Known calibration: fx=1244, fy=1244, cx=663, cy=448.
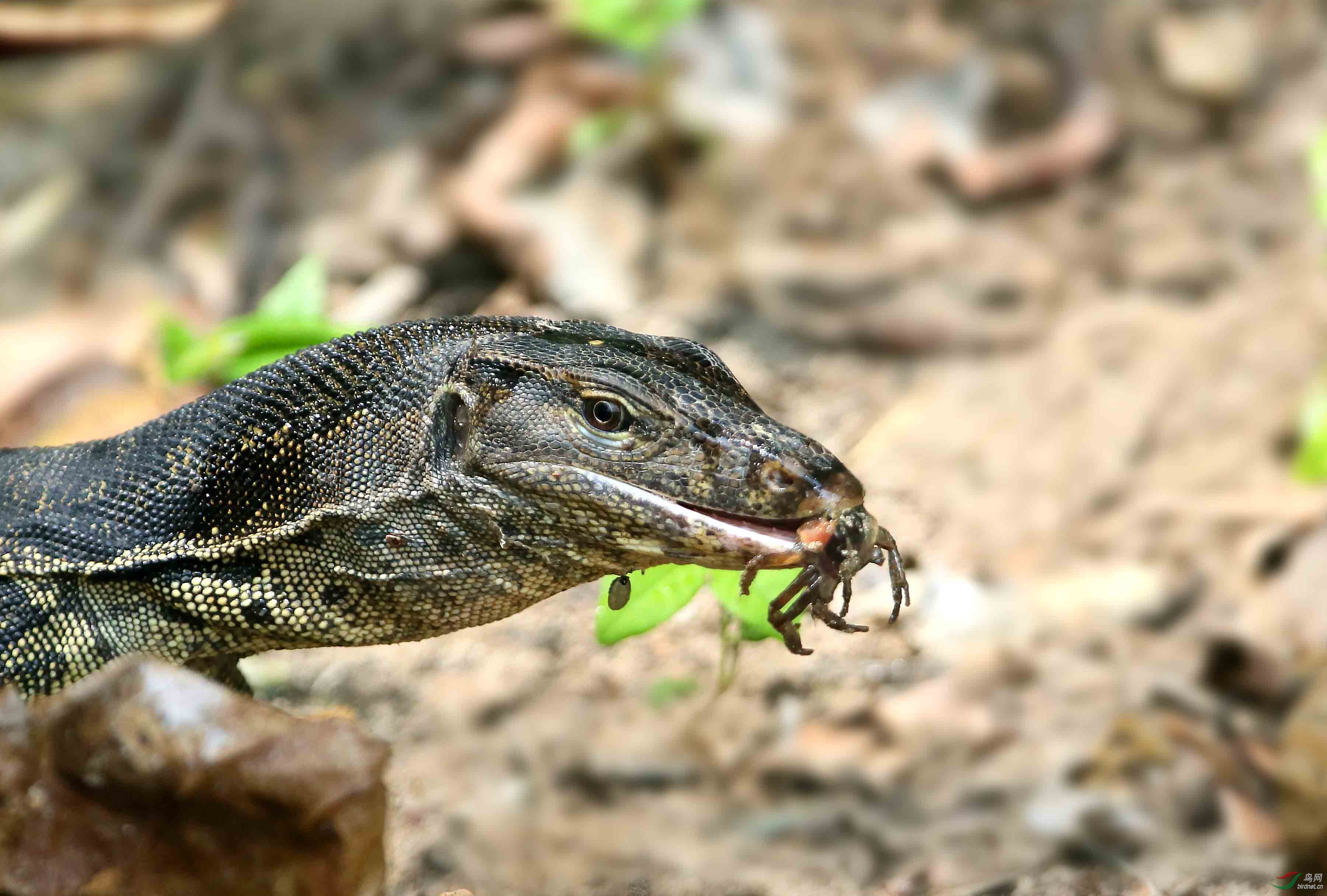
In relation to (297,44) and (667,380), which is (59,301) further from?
(667,380)

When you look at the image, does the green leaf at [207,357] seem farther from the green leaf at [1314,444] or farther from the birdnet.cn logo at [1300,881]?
the green leaf at [1314,444]

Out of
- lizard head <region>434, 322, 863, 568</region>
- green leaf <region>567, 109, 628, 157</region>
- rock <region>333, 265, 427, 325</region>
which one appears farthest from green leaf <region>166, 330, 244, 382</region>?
green leaf <region>567, 109, 628, 157</region>

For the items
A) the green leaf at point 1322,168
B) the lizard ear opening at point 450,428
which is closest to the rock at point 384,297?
the lizard ear opening at point 450,428

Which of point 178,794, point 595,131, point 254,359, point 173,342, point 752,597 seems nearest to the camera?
point 178,794

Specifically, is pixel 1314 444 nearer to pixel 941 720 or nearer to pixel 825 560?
pixel 941 720

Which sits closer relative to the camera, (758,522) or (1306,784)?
(758,522)

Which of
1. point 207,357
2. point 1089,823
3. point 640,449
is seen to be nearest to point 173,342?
point 207,357

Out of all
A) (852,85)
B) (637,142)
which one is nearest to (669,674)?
(637,142)
